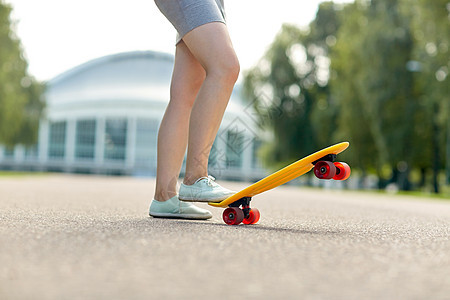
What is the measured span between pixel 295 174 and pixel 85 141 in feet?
215

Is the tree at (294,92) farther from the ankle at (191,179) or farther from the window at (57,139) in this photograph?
the window at (57,139)

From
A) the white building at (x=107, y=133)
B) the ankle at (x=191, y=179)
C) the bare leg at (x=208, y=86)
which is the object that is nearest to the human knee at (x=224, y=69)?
the bare leg at (x=208, y=86)

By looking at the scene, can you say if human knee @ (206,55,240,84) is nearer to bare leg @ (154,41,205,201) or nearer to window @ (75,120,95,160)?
bare leg @ (154,41,205,201)

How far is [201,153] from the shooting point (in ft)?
12.2

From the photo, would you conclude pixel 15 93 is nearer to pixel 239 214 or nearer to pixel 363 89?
pixel 363 89

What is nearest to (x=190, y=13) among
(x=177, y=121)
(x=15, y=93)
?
(x=177, y=121)

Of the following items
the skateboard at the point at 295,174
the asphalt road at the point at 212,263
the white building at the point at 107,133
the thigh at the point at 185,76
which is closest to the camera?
the asphalt road at the point at 212,263

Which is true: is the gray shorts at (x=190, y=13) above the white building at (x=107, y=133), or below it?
below

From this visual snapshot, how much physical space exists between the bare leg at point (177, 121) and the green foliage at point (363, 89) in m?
18.8

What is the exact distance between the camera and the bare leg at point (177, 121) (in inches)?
152

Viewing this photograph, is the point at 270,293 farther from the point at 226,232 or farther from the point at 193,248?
the point at 226,232

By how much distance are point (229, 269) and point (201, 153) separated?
5.79ft

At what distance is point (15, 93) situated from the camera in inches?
1248

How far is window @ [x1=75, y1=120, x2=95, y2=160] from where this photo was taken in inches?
2630
